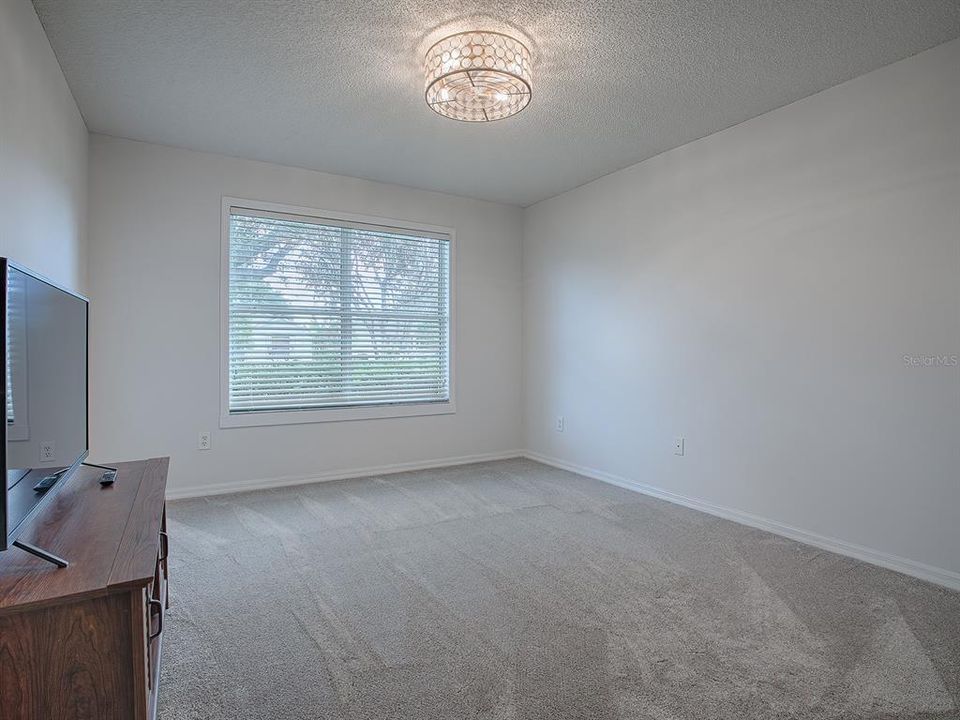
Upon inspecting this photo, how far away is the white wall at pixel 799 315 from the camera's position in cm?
253

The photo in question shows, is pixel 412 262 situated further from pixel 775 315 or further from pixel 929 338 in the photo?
pixel 929 338

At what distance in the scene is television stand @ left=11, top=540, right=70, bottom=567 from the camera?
121cm

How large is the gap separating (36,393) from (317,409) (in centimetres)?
278

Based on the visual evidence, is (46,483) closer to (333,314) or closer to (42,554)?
(42,554)

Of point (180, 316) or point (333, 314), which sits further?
point (333, 314)

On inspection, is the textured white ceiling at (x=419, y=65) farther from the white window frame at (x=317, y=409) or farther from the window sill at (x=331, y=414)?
the window sill at (x=331, y=414)

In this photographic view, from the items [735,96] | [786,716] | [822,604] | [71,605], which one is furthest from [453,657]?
[735,96]

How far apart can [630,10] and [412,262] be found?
113 inches

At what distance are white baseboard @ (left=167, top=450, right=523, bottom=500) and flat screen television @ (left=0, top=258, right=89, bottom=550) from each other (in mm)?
1966

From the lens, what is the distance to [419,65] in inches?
105

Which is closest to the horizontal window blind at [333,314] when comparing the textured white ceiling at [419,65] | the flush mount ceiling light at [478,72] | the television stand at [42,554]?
the textured white ceiling at [419,65]

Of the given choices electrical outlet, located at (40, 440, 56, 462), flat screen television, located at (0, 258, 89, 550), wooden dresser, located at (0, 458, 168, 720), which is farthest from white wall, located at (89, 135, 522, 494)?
wooden dresser, located at (0, 458, 168, 720)

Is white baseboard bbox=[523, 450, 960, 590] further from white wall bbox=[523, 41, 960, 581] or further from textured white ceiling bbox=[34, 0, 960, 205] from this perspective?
textured white ceiling bbox=[34, 0, 960, 205]

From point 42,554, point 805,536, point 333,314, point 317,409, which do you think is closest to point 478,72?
point 42,554
